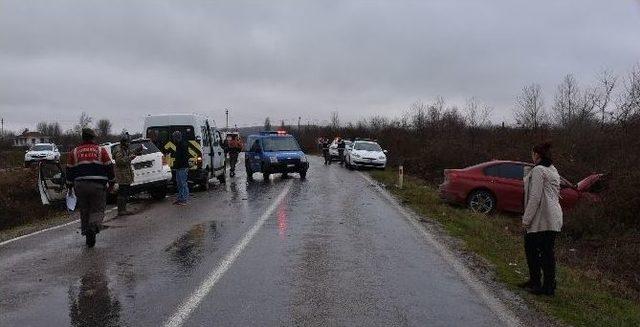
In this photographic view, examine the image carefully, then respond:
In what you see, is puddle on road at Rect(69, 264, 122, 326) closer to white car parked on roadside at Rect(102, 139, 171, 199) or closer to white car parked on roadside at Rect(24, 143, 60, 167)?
white car parked on roadside at Rect(102, 139, 171, 199)

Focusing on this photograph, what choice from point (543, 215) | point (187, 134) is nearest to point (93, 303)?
point (543, 215)

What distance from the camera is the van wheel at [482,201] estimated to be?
15.7m

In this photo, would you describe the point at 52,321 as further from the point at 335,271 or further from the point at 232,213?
the point at 232,213

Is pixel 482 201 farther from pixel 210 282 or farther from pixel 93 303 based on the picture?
pixel 93 303

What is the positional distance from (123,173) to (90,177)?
201 inches

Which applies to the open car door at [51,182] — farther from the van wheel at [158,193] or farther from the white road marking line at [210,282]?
the white road marking line at [210,282]

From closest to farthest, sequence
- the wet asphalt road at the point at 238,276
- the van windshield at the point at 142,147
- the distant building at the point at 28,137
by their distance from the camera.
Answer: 1. the wet asphalt road at the point at 238,276
2. the van windshield at the point at 142,147
3. the distant building at the point at 28,137

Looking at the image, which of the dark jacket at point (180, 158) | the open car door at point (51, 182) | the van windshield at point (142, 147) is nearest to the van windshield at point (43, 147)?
the open car door at point (51, 182)

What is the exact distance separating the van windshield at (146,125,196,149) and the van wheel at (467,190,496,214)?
332 inches

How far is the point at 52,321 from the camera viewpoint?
567 centimetres

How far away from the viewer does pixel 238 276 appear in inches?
293

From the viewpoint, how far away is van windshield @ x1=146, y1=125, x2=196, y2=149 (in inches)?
722

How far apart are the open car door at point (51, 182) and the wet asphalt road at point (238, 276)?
4332 millimetres

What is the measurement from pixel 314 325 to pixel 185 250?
13.4 ft
